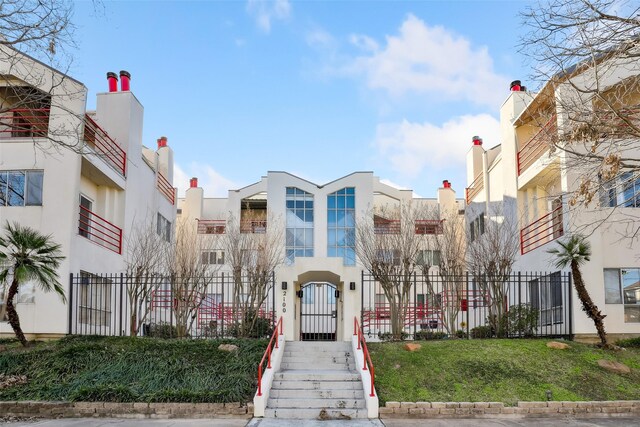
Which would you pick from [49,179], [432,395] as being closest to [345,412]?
[432,395]

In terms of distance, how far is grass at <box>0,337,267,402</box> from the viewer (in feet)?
47.8

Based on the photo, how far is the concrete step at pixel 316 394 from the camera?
15133mm

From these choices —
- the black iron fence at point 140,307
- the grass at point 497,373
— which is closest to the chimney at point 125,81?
the black iron fence at point 140,307

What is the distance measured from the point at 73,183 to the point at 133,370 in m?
6.87

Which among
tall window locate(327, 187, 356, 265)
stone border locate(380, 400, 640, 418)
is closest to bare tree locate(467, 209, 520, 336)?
stone border locate(380, 400, 640, 418)

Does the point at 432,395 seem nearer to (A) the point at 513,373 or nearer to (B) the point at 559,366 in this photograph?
(A) the point at 513,373

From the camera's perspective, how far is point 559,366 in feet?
54.5

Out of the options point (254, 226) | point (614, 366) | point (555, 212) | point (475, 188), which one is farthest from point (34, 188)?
point (475, 188)

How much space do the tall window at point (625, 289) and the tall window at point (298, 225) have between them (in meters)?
20.0

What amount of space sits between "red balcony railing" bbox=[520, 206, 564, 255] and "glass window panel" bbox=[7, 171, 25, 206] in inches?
656

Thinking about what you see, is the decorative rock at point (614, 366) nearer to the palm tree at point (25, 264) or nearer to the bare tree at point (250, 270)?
the bare tree at point (250, 270)

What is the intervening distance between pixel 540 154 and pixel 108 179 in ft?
50.6

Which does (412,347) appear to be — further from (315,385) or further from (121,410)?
(121,410)

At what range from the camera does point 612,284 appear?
796 inches
